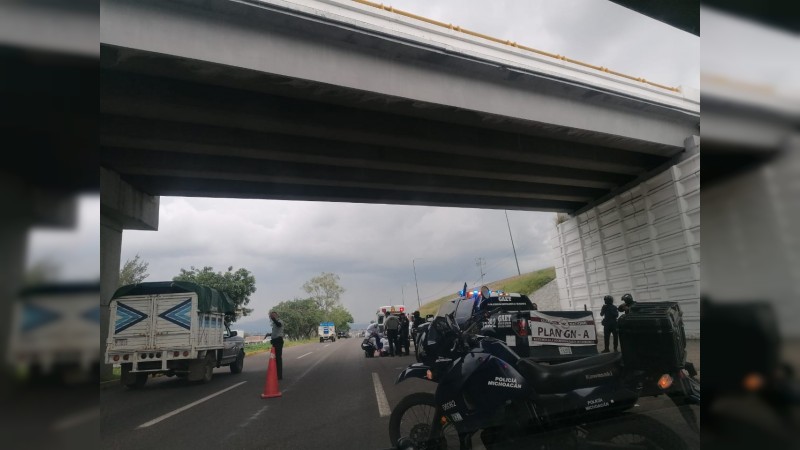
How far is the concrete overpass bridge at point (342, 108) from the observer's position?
8305 millimetres

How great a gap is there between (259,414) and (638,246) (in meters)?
12.7

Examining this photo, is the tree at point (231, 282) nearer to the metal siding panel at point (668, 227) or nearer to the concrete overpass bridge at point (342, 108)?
the concrete overpass bridge at point (342, 108)

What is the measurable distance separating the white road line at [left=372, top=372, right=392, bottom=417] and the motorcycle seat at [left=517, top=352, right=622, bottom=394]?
3.15m

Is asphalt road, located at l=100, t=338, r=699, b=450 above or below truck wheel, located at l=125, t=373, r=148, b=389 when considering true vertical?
below

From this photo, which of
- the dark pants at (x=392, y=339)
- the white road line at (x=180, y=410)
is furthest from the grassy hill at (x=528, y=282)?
the white road line at (x=180, y=410)

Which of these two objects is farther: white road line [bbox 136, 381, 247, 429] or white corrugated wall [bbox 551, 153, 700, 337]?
white corrugated wall [bbox 551, 153, 700, 337]

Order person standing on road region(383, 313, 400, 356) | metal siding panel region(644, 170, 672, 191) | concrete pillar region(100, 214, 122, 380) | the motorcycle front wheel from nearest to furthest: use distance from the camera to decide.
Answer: concrete pillar region(100, 214, 122, 380) < the motorcycle front wheel < metal siding panel region(644, 170, 672, 191) < person standing on road region(383, 313, 400, 356)

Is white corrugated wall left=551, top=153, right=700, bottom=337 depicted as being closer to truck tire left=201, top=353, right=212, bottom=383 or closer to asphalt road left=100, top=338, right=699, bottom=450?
asphalt road left=100, top=338, right=699, bottom=450

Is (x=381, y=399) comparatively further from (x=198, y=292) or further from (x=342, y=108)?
(x=342, y=108)

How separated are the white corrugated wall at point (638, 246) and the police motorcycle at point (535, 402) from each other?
30.6 ft

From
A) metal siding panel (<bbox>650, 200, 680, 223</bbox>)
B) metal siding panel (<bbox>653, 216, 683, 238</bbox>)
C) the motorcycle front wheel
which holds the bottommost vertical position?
the motorcycle front wheel

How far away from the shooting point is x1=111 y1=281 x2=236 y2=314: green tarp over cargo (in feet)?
27.5

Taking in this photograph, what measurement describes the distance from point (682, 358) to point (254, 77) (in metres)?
8.14

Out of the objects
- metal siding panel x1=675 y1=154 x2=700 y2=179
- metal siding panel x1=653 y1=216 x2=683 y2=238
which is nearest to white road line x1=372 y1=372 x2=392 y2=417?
metal siding panel x1=653 y1=216 x2=683 y2=238
